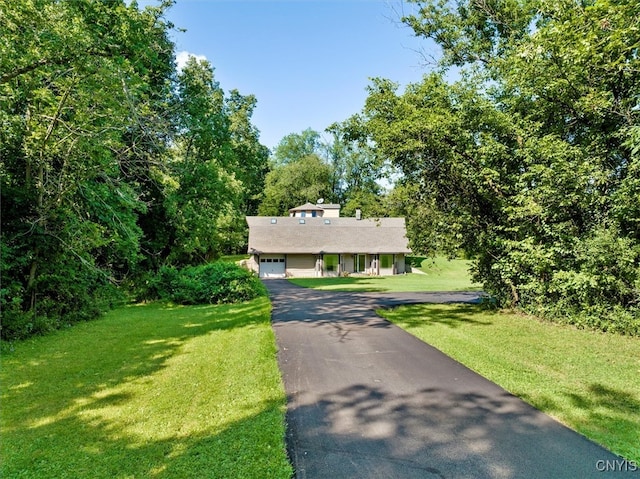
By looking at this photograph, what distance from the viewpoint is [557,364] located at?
6195 millimetres

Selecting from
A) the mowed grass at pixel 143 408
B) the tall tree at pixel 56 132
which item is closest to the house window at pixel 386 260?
the tall tree at pixel 56 132

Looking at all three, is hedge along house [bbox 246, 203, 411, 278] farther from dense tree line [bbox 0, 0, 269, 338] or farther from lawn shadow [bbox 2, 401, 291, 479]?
lawn shadow [bbox 2, 401, 291, 479]

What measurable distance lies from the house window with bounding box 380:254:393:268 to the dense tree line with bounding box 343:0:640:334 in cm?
2105

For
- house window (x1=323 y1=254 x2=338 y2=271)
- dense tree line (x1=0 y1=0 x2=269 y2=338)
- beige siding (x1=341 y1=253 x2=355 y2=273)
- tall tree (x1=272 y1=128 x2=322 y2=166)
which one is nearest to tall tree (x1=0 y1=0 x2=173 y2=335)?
dense tree line (x1=0 y1=0 x2=269 y2=338)

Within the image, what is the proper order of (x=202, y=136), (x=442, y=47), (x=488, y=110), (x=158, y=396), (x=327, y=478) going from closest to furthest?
(x=327, y=478)
(x=158, y=396)
(x=488, y=110)
(x=442, y=47)
(x=202, y=136)

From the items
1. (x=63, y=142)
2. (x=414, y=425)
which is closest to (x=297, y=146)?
(x=63, y=142)

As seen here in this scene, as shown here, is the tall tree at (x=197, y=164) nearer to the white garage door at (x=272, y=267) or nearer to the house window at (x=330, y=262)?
the white garage door at (x=272, y=267)

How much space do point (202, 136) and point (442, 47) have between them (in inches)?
464

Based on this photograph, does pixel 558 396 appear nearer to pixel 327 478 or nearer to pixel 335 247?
pixel 327 478

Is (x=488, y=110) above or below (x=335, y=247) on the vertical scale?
above

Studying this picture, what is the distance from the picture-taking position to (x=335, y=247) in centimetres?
3206

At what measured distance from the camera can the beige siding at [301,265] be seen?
31.9 metres

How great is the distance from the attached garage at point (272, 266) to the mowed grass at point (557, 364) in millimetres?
21289

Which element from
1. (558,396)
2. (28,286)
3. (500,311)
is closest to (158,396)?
(558,396)
